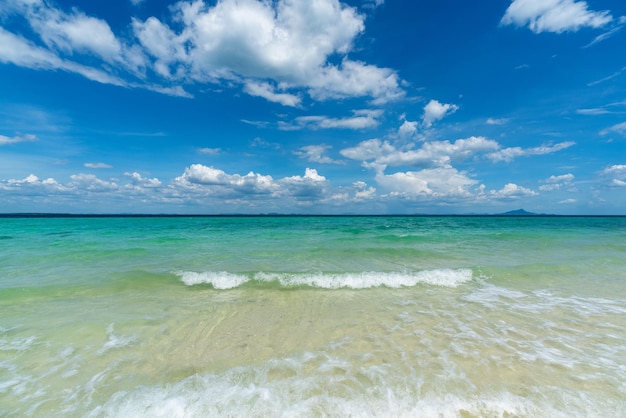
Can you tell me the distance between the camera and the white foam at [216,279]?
36.3 feet

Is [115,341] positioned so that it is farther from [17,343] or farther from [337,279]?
[337,279]

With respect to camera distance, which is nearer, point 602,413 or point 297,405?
point 602,413

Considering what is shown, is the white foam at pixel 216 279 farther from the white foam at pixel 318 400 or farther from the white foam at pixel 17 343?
the white foam at pixel 318 400

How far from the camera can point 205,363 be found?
5410 millimetres

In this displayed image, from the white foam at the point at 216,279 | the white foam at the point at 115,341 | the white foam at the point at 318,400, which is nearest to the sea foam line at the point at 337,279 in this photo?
the white foam at the point at 216,279

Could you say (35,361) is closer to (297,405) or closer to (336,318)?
(297,405)

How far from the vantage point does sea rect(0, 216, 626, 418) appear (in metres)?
4.25

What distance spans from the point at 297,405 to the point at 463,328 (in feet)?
15.3

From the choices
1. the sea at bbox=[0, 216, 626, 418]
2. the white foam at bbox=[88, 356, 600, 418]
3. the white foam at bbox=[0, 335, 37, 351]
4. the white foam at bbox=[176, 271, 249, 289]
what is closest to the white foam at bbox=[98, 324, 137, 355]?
the sea at bbox=[0, 216, 626, 418]

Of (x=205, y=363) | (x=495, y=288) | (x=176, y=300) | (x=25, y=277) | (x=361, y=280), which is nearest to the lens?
(x=205, y=363)

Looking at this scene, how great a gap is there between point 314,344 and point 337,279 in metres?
5.33

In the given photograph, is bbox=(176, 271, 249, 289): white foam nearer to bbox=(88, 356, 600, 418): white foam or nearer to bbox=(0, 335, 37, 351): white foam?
bbox=(0, 335, 37, 351): white foam

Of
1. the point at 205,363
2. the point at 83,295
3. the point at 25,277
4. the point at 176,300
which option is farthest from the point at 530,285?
the point at 25,277

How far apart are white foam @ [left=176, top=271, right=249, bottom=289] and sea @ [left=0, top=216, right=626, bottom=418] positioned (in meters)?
0.08
